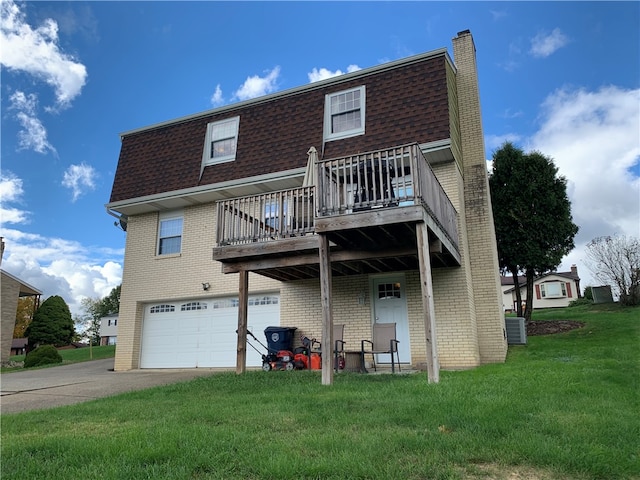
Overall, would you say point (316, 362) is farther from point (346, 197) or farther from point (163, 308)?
point (163, 308)

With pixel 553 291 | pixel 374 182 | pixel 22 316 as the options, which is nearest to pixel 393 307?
pixel 374 182

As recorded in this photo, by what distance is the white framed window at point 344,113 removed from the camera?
11367 mm

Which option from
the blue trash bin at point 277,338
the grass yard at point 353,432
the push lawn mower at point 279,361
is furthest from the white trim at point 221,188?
the grass yard at point 353,432

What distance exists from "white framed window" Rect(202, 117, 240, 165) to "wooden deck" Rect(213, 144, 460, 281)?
3959 mm

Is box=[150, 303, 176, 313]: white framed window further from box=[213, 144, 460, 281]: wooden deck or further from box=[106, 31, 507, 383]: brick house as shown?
box=[213, 144, 460, 281]: wooden deck

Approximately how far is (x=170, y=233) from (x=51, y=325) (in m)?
21.9

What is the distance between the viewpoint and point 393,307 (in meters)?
10.5

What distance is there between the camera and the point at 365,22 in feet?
38.9

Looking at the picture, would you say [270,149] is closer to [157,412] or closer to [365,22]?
[365,22]

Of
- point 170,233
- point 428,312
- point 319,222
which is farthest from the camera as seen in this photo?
point 170,233

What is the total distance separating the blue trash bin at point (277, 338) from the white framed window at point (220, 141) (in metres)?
5.29

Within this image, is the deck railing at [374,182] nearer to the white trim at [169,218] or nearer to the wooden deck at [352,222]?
the wooden deck at [352,222]

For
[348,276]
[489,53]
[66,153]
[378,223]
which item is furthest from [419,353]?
[66,153]

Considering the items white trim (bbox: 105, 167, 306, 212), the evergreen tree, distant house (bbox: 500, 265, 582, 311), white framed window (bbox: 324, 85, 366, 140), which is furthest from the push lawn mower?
distant house (bbox: 500, 265, 582, 311)
